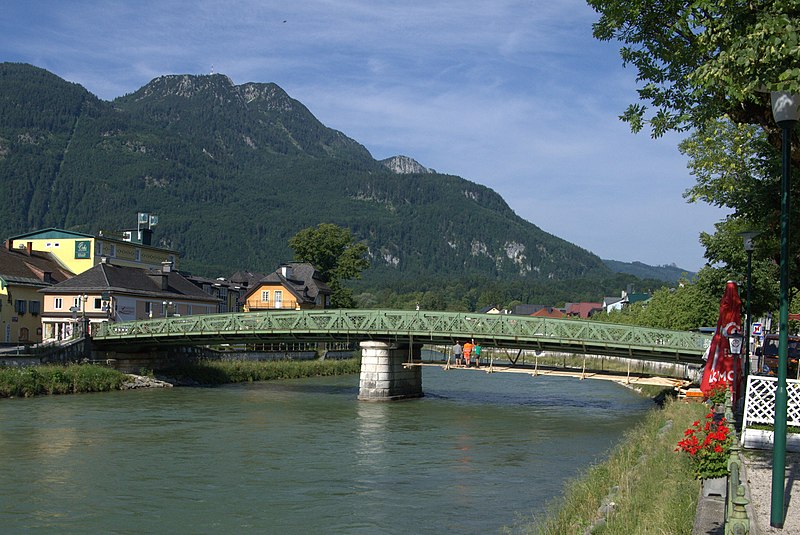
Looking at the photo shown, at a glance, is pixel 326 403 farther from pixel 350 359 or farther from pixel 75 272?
pixel 75 272

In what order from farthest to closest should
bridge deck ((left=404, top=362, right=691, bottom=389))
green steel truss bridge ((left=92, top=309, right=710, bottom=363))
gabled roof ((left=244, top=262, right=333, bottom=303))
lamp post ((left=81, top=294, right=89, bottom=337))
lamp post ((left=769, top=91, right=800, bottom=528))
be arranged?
gabled roof ((left=244, top=262, right=333, bottom=303)) < lamp post ((left=81, top=294, right=89, bottom=337)) < green steel truss bridge ((left=92, top=309, right=710, bottom=363)) < bridge deck ((left=404, top=362, right=691, bottom=389)) < lamp post ((left=769, top=91, right=800, bottom=528))

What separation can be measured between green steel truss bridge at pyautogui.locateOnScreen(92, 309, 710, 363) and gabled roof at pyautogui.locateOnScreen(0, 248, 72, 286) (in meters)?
12.9

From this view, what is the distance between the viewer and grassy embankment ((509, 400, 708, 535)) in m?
12.4

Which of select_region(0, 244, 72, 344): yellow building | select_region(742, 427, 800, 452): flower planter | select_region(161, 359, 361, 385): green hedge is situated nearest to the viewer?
select_region(742, 427, 800, 452): flower planter

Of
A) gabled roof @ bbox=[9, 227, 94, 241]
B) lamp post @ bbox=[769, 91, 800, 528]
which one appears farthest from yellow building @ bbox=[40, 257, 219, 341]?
lamp post @ bbox=[769, 91, 800, 528]

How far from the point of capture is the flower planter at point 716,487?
41.8 feet

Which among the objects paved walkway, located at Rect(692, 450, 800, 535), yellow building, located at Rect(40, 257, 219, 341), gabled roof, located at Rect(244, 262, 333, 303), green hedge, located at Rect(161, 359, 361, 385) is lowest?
green hedge, located at Rect(161, 359, 361, 385)

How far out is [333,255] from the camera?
91.8 meters

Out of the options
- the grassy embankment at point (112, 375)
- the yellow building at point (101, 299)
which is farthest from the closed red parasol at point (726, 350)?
the yellow building at point (101, 299)

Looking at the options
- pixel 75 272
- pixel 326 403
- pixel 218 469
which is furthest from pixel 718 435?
pixel 75 272

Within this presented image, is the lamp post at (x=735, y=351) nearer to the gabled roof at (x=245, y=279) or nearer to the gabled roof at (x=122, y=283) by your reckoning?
the gabled roof at (x=122, y=283)

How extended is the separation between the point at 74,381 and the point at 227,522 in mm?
31461

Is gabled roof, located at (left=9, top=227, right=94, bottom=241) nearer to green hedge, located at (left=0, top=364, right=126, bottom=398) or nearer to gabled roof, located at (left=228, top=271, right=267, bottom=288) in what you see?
green hedge, located at (left=0, top=364, right=126, bottom=398)

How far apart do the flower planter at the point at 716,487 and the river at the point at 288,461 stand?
574 cm
